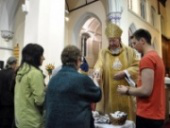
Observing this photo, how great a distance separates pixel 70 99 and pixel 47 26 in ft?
10.2

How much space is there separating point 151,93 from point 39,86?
3.29 ft

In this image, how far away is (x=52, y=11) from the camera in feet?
15.1

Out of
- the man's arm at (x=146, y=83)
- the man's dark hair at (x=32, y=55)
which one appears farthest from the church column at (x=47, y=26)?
the man's arm at (x=146, y=83)

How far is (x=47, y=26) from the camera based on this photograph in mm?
4508

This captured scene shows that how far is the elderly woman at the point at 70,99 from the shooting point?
166 cm

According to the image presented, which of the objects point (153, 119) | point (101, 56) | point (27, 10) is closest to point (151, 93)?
point (153, 119)

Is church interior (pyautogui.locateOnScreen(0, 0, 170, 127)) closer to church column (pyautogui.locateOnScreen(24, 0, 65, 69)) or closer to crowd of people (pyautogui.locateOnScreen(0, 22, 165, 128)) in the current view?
church column (pyautogui.locateOnScreen(24, 0, 65, 69))

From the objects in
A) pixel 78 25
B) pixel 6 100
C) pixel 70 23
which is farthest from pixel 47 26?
pixel 70 23

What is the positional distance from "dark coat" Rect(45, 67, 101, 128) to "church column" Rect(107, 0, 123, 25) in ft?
20.2

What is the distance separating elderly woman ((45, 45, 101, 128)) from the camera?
5.45 ft

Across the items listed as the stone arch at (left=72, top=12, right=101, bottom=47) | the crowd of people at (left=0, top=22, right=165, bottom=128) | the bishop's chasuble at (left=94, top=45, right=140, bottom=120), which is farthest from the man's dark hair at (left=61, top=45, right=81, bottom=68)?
the stone arch at (left=72, top=12, right=101, bottom=47)

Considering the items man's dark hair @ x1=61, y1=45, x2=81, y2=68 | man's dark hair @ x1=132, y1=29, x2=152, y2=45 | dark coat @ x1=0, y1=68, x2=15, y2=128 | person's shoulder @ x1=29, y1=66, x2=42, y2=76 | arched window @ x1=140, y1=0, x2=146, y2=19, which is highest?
arched window @ x1=140, y1=0, x2=146, y2=19

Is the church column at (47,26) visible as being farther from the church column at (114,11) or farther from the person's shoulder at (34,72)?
the church column at (114,11)

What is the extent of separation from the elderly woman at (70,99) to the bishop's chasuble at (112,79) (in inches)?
43.2
